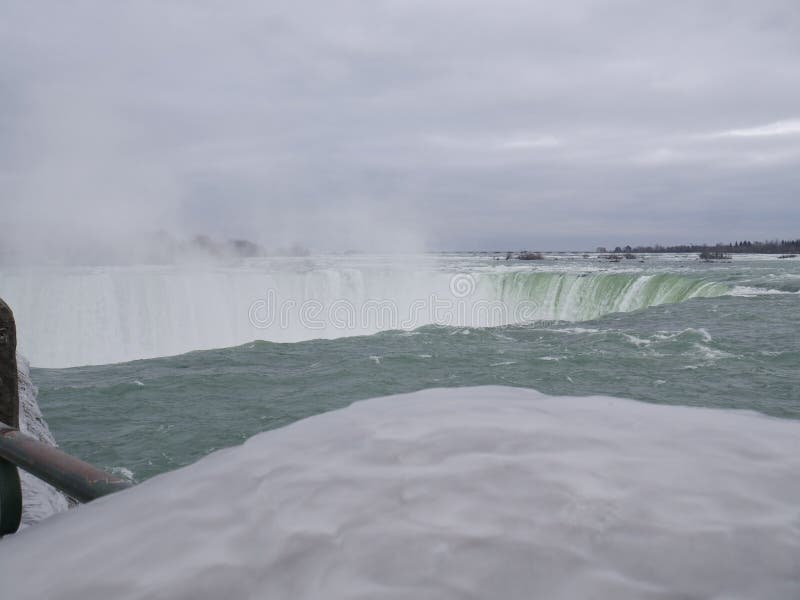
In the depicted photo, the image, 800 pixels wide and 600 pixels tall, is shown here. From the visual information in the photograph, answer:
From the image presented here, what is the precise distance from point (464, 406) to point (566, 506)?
749mm

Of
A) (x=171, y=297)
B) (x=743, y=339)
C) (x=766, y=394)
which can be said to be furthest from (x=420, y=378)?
(x=171, y=297)

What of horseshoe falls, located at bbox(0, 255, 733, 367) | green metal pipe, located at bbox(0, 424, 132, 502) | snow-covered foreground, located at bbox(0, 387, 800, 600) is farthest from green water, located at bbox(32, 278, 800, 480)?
snow-covered foreground, located at bbox(0, 387, 800, 600)

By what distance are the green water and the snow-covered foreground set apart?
236 inches

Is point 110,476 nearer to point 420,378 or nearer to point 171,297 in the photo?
point 420,378

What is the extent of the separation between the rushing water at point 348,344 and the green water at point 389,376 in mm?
51

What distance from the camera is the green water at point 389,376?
8.27 metres

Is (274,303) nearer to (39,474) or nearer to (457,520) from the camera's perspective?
(39,474)

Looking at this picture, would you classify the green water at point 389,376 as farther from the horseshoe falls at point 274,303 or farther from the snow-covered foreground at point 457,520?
the snow-covered foreground at point 457,520

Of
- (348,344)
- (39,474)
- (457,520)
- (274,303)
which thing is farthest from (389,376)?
(274,303)

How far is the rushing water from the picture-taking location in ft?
29.2

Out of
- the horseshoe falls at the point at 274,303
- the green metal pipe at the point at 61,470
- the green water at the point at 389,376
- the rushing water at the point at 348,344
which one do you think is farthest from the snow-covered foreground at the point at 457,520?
the horseshoe falls at the point at 274,303

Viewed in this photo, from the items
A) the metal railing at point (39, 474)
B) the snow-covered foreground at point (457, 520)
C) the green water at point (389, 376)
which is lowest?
the green water at point (389, 376)

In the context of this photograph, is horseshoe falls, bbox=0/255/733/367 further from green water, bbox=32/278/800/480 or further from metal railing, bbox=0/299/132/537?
metal railing, bbox=0/299/132/537

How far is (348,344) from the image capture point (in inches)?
593
